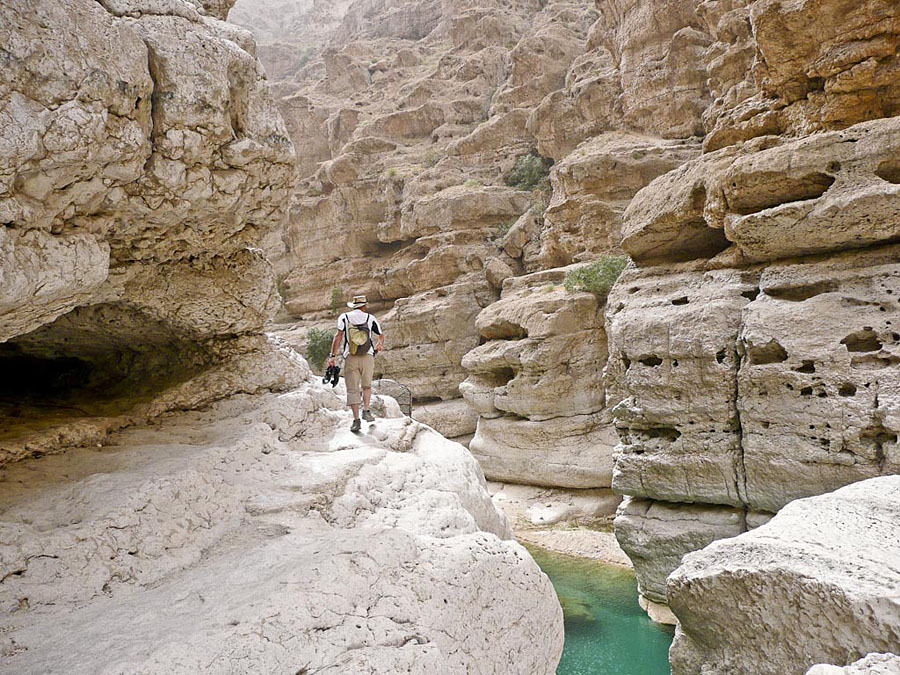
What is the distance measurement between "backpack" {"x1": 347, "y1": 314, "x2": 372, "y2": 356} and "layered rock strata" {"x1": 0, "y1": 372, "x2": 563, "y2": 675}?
118cm

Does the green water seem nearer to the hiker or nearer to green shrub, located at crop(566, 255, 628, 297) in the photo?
the hiker

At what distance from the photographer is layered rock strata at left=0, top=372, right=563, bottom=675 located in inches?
92.0

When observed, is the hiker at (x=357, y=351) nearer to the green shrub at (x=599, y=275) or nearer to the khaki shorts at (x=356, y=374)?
the khaki shorts at (x=356, y=374)

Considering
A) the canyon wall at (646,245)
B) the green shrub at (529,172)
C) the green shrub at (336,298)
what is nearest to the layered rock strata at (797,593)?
the canyon wall at (646,245)

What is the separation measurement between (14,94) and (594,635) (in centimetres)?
917

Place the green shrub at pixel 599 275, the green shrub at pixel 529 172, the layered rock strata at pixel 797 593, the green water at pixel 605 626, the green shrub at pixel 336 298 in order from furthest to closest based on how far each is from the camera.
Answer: the green shrub at pixel 336 298 < the green shrub at pixel 529 172 < the green shrub at pixel 599 275 < the green water at pixel 605 626 < the layered rock strata at pixel 797 593

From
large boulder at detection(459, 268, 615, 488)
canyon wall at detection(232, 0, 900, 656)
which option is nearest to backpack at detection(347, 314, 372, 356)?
canyon wall at detection(232, 0, 900, 656)

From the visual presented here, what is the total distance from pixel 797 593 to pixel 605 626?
5868 mm

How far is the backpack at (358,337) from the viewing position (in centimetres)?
536

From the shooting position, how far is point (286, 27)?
57031 millimetres

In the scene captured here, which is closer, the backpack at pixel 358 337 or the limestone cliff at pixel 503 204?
the backpack at pixel 358 337

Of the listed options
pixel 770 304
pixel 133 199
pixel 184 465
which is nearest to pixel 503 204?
pixel 770 304

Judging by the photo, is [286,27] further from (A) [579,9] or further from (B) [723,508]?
(B) [723,508]

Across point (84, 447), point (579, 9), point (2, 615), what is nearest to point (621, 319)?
point (84, 447)
